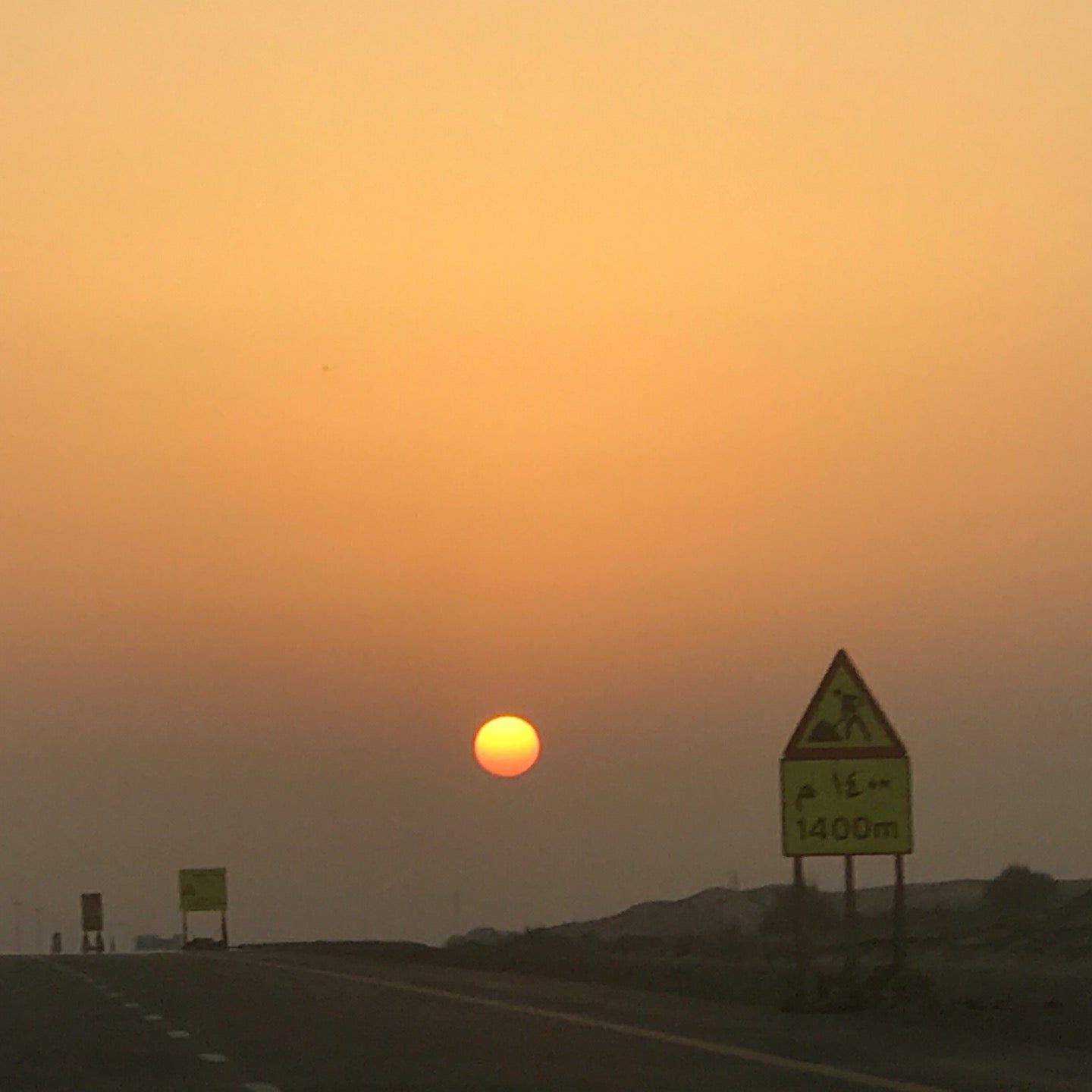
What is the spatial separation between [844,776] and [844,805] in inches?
11.1

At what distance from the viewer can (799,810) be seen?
83.7 feet

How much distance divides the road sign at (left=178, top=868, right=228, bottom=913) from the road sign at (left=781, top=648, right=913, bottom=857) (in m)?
58.4

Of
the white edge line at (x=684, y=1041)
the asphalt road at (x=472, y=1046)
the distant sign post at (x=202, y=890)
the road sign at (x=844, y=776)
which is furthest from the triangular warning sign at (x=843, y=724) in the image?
the distant sign post at (x=202, y=890)

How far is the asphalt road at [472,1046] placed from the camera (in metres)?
17.5

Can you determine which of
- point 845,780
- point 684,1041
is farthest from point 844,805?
point 684,1041

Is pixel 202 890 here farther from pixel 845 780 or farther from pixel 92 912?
pixel 845 780

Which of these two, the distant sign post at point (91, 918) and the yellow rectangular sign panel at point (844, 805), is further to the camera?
the distant sign post at point (91, 918)

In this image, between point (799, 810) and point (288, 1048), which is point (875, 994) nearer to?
point (799, 810)

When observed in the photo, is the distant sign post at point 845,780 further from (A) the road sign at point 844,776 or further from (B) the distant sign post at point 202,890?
(B) the distant sign post at point 202,890

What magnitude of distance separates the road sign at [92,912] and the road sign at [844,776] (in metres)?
67.7

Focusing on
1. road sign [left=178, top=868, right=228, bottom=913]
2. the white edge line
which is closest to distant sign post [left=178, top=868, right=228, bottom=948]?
road sign [left=178, top=868, right=228, bottom=913]

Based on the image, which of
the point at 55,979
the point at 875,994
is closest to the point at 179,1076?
the point at 875,994

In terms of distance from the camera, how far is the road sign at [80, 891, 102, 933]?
296 ft

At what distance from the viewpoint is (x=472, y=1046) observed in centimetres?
2102
